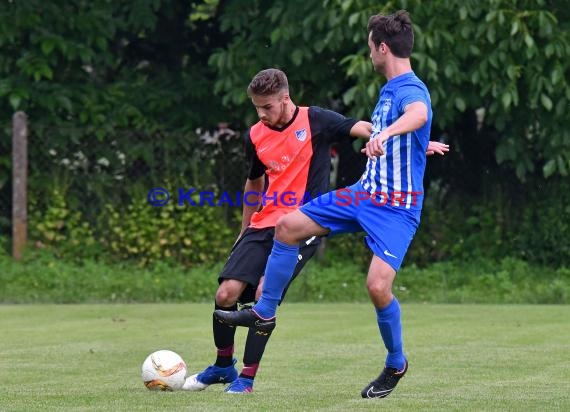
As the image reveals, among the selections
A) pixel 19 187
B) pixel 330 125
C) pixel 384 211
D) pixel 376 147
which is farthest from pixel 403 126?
pixel 19 187

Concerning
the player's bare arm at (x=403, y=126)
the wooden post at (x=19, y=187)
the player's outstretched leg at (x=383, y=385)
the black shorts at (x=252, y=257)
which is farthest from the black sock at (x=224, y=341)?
the wooden post at (x=19, y=187)

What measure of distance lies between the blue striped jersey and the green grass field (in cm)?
109

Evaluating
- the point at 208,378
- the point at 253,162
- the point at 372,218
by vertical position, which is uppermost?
the point at 253,162

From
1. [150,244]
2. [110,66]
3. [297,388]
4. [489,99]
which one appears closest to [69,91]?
[110,66]

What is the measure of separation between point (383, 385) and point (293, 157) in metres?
1.46

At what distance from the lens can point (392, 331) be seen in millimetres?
6988

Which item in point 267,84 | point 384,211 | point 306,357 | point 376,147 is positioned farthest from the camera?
point 306,357

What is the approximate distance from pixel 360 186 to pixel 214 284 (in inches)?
332

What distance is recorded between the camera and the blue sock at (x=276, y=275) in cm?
702

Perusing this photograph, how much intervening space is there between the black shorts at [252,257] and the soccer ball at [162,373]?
541 mm

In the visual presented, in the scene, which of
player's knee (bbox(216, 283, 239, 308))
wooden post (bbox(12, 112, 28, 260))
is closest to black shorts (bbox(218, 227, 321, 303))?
player's knee (bbox(216, 283, 239, 308))

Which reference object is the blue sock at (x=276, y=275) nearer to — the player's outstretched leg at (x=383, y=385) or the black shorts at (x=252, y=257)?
the black shorts at (x=252, y=257)

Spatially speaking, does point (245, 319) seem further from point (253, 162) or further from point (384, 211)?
point (253, 162)

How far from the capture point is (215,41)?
58.7ft
